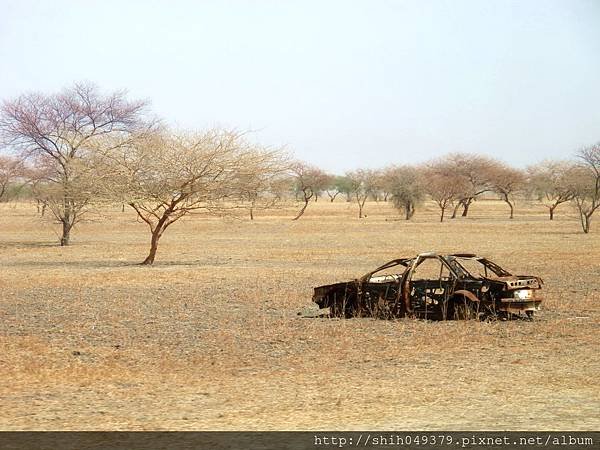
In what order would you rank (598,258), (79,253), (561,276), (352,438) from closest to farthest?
(352,438), (561,276), (598,258), (79,253)

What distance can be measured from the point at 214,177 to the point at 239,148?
1.49m

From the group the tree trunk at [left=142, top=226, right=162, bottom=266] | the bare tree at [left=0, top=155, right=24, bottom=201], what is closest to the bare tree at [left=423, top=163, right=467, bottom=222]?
the bare tree at [left=0, top=155, right=24, bottom=201]

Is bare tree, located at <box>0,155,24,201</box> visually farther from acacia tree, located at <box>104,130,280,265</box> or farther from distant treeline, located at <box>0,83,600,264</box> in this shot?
acacia tree, located at <box>104,130,280,265</box>

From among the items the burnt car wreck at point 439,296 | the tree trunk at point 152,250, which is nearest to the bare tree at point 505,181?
the tree trunk at point 152,250

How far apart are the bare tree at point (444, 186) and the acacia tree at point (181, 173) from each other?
1857 inches

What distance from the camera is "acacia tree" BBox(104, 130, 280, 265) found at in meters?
29.4

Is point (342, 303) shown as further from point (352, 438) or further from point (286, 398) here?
point (352, 438)

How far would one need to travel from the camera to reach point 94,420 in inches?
287

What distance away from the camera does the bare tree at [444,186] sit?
80562mm

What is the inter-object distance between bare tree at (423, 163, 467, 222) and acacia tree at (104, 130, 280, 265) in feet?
155

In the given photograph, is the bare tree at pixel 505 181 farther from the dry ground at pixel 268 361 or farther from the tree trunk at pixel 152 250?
the dry ground at pixel 268 361

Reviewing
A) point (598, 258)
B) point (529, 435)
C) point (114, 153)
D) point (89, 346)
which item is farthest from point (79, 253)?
point (529, 435)

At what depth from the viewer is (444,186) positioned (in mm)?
81875

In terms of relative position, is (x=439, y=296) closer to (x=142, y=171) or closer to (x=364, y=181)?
(x=142, y=171)
